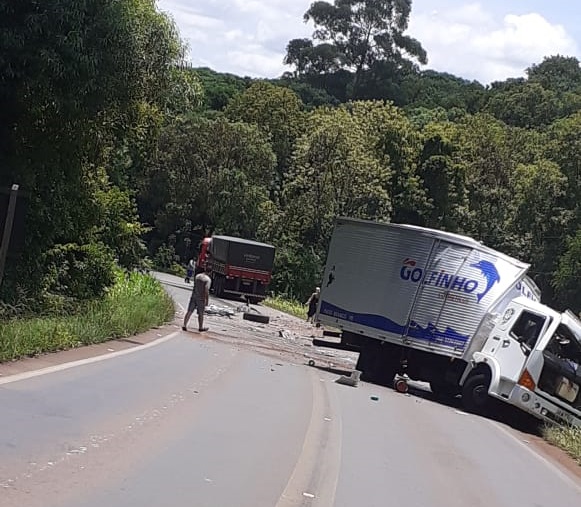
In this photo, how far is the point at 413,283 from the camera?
2212cm

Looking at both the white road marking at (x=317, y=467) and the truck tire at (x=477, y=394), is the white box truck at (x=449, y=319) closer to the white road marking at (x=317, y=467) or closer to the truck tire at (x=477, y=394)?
the truck tire at (x=477, y=394)

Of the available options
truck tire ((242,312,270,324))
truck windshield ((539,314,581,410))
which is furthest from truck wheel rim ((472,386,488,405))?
truck tire ((242,312,270,324))

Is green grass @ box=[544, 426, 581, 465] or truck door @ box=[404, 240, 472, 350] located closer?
green grass @ box=[544, 426, 581, 465]

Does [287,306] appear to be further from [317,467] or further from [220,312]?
[317,467]

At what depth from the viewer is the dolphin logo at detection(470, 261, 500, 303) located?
21297 mm

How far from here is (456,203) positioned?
58.3 metres

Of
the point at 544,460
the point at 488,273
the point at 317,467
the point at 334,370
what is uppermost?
the point at 488,273

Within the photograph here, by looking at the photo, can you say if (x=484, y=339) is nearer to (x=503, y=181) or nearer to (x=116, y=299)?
(x=116, y=299)

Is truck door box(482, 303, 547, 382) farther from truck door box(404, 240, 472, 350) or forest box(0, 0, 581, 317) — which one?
forest box(0, 0, 581, 317)

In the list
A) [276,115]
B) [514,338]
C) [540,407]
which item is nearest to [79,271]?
[514,338]

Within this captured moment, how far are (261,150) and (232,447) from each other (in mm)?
56883

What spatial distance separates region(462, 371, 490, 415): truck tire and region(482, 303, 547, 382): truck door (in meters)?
0.53

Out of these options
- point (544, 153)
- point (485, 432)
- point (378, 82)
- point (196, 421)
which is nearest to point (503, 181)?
point (544, 153)

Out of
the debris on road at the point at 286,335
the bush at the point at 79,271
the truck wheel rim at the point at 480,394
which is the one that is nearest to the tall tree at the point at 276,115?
the debris on road at the point at 286,335
